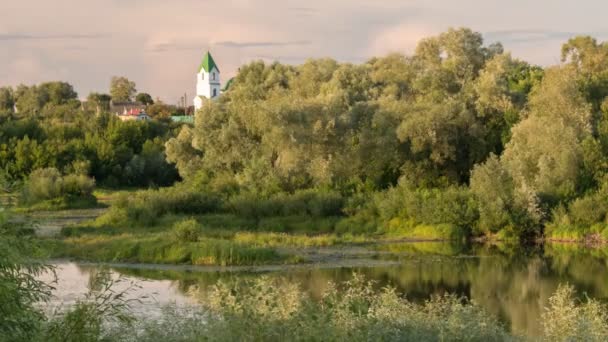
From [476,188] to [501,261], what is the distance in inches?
274

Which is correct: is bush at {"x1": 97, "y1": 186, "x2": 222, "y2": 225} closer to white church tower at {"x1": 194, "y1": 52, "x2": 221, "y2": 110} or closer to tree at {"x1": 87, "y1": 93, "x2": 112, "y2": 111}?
white church tower at {"x1": 194, "y1": 52, "x2": 221, "y2": 110}

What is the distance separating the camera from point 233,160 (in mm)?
43188

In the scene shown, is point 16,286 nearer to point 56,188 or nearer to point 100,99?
point 56,188

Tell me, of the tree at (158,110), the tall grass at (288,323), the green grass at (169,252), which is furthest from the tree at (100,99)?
the tall grass at (288,323)

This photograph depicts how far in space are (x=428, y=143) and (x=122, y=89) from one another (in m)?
101

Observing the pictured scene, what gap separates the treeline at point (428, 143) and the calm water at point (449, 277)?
3.79 m

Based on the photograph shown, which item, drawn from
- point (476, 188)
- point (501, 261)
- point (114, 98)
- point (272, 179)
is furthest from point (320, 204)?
point (114, 98)

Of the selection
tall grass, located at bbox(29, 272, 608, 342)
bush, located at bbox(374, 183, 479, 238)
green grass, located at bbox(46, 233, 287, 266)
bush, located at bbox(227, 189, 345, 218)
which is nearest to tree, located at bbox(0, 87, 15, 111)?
bush, located at bbox(227, 189, 345, 218)

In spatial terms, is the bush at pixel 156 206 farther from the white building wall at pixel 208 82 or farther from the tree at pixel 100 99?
the tree at pixel 100 99

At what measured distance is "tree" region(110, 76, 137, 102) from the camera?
13750cm

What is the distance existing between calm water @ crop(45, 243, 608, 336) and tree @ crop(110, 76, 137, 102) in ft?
359

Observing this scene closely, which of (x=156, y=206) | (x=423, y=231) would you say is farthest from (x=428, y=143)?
(x=156, y=206)

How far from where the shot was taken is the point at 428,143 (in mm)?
42094

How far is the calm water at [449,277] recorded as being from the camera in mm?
22219
